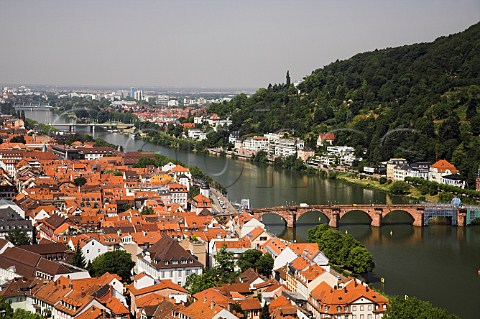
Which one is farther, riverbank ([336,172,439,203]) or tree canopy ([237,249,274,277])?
riverbank ([336,172,439,203])

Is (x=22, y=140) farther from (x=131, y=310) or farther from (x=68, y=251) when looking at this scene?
(x=131, y=310)

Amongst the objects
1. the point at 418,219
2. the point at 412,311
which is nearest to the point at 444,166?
the point at 418,219

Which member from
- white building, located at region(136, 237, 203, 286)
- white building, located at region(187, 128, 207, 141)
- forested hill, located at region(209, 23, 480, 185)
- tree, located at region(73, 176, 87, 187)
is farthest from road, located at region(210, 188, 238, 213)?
white building, located at region(187, 128, 207, 141)

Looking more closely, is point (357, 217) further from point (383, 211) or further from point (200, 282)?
point (200, 282)

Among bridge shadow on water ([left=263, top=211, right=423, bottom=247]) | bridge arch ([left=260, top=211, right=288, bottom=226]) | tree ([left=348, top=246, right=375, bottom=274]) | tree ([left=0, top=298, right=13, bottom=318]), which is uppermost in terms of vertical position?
tree ([left=0, top=298, right=13, bottom=318])

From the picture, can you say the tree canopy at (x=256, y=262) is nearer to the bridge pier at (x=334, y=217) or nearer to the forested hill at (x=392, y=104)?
the bridge pier at (x=334, y=217)

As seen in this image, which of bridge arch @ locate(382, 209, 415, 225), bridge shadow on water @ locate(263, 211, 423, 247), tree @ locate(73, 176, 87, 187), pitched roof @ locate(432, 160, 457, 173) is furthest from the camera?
pitched roof @ locate(432, 160, 457, 173)

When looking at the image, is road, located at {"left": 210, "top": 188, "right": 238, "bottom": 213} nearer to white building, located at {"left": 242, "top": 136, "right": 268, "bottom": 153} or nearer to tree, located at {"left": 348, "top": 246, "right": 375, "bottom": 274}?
tree, located at {"left": 348, "top": 246, "right": 375, "bottom": 274}

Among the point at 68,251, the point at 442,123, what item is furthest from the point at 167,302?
the point at 442,123
